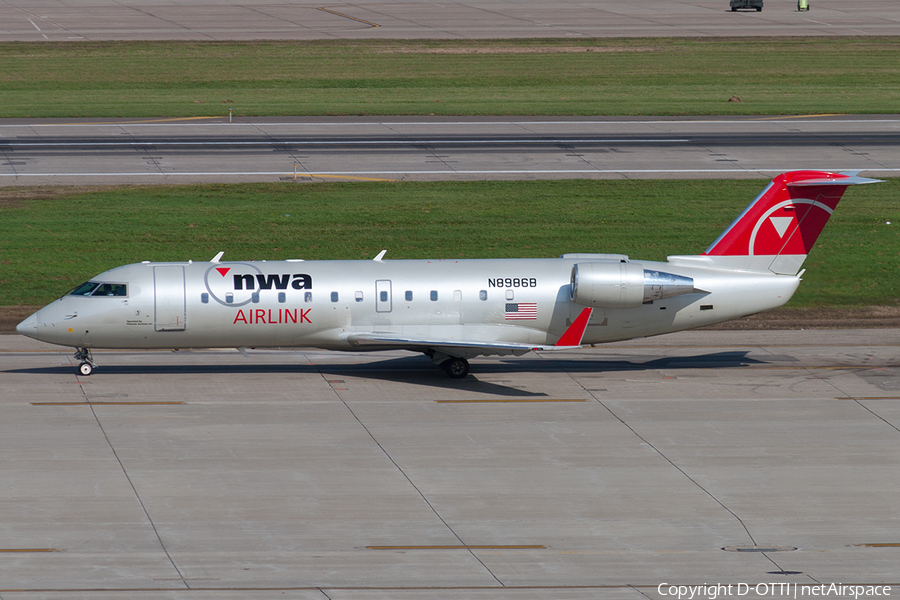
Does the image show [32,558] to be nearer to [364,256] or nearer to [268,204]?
[364,256]

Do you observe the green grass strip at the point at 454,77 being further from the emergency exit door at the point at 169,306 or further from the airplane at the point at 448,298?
the emergency exit door at the point at 169,306

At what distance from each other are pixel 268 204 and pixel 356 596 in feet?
103

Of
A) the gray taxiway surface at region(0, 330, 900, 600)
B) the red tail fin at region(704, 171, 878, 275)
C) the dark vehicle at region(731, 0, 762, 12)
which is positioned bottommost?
the gray taxiway surface at region(0, 330, 900, 600)

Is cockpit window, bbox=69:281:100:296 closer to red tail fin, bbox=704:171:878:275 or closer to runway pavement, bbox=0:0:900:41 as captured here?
red tail fin, bbox=704:171:878:275

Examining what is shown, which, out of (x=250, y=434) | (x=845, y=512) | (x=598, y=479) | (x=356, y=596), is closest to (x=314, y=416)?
(x=250, y=434)

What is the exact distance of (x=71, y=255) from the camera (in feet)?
137

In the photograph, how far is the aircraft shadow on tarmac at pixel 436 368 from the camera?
31078 millimetres

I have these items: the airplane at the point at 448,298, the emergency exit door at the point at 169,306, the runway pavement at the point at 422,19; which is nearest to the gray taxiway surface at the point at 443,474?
the airplane at the point at 448,298

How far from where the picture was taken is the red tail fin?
31.2 m

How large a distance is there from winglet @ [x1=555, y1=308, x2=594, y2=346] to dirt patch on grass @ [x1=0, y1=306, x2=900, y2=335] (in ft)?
34.3

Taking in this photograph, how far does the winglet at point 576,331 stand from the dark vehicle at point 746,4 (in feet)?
280

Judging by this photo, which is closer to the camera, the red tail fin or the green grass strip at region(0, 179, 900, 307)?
the red tail fin

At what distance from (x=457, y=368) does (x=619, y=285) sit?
16.5 feet

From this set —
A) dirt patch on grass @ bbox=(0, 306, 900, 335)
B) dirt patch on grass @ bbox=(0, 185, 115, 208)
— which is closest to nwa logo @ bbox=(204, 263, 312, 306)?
dirt patch on grass @ bbox=(0, 306, 900, 335)
